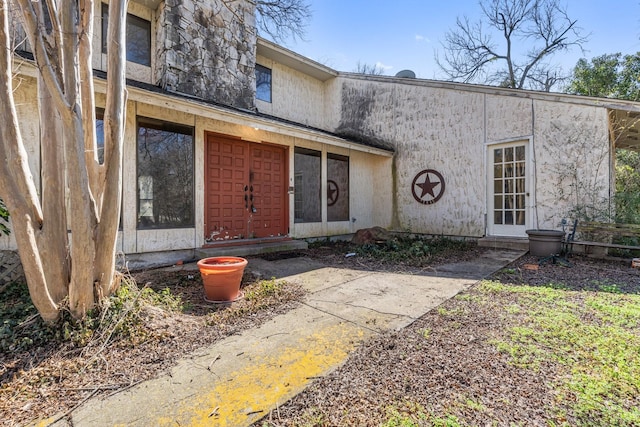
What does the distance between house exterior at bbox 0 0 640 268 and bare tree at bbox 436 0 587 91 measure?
9.67 meters

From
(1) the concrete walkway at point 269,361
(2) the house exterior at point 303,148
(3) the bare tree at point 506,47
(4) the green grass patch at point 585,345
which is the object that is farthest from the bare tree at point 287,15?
(3) the bare tree at point 506,47

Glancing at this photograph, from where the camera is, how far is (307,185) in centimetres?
768

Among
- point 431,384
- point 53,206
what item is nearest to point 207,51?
point 53,206

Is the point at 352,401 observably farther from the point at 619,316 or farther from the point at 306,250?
the point at 306,250

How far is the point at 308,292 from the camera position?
378 centimetres

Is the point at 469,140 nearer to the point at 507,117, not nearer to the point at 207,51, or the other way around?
the point at 507,117

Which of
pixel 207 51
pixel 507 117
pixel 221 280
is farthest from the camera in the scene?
pixel 507 117

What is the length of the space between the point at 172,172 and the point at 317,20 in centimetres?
654

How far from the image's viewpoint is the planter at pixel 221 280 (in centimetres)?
320

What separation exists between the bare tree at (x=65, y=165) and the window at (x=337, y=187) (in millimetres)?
6038

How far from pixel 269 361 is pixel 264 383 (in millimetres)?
264

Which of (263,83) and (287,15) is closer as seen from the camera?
(287,15)

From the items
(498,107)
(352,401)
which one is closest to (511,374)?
(352,401)

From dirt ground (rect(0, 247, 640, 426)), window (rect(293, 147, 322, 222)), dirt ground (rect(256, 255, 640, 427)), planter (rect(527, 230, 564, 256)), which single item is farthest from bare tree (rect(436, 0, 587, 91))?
dirt ground (rect(0, 247, 640, 426))
